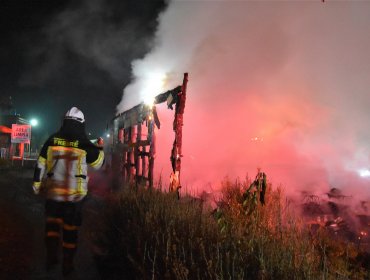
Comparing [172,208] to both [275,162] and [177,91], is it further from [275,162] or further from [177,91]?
[275,162]

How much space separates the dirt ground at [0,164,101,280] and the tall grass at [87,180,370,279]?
208mm

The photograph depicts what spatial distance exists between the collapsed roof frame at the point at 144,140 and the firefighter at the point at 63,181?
2562 mm

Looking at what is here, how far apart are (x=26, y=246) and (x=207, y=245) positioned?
2.83m

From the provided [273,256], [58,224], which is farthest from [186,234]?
[58,224]

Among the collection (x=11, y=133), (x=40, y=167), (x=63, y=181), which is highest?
(x=11, y=133)

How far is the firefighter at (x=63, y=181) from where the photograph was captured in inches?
166

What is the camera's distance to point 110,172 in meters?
13.1

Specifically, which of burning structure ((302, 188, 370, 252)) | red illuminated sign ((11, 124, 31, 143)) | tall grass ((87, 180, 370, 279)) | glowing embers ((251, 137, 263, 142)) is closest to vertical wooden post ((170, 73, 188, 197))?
tall grass ((87, 180, 370, 279))

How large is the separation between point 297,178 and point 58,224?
1242cm

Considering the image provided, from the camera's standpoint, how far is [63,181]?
168 inches

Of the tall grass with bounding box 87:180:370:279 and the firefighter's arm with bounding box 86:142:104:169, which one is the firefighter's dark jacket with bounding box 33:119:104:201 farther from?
the tall grass with bounding box 87:180:370:279

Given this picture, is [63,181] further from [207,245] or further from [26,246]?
[207,245]

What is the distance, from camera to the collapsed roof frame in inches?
294

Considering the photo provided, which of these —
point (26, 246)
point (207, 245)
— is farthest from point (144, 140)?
point (207, 245)
